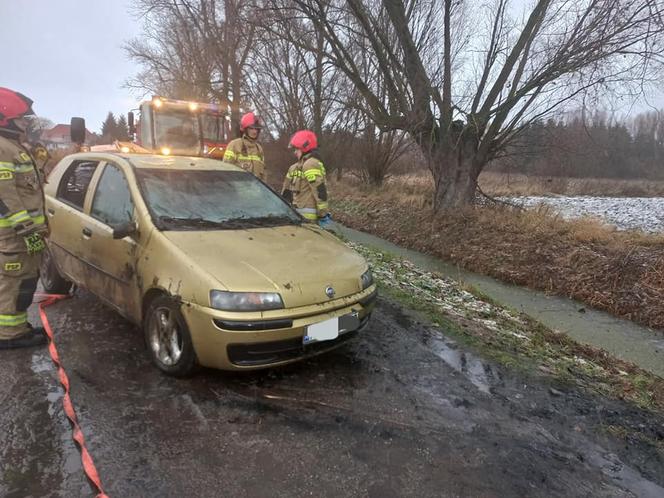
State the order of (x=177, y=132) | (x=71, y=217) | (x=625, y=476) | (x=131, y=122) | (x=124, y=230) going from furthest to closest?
1. (x=131, y=122)
2. (x=177, y=132)
3. (x=71, y=217)
4. (x=124, y=230)
5. (x=625, y=476)

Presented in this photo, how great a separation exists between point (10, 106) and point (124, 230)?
129 centimetres

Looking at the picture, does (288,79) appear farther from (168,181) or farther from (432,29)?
(168,181)

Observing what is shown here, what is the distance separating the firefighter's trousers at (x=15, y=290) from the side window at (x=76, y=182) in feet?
2.48

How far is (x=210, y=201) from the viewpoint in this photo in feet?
13.0

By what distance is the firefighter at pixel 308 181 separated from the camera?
239 inches

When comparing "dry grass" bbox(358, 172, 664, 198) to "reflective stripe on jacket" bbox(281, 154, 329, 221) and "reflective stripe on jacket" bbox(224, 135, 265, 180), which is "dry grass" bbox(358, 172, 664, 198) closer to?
"reflective stripe on jacket" bbox(224, 135, 265, 180)

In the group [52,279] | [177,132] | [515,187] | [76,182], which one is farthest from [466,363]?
[515,187]

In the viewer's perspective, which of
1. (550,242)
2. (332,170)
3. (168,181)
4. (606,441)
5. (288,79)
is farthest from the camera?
(332,170)

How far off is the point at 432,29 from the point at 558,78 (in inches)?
135

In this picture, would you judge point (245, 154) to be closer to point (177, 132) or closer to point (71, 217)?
point (71, 217)

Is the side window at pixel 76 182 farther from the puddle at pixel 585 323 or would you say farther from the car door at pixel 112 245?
the puddle at pixel 585 323

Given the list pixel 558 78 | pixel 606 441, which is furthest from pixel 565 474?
pixel 558 78

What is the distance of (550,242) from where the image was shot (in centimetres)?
848

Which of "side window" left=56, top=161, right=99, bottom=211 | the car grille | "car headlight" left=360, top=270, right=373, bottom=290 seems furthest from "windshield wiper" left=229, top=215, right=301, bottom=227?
"side window" left=56, top=161, right=99, bottom=211
